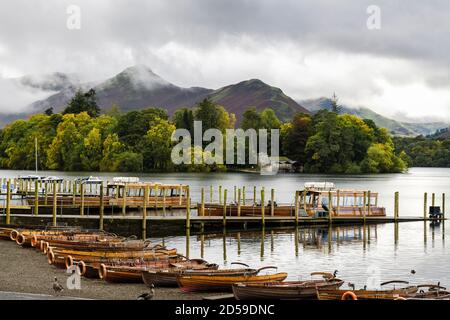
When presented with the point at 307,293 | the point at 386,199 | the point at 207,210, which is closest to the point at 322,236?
the point at 207,210

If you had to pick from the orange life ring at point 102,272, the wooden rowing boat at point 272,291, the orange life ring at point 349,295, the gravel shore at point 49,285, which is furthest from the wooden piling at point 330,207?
the orange life ring at point 349,295

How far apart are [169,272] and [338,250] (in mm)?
23757

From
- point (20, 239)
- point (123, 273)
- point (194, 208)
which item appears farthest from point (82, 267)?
point (194, 208)

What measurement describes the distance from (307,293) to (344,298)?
251 centimetres

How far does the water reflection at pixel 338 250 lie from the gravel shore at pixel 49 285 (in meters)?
11.4

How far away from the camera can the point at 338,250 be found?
5656cm

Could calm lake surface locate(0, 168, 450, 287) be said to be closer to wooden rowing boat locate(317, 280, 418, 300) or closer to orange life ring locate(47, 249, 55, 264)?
wooden rowing boat locate(317, 280, 418, 300)

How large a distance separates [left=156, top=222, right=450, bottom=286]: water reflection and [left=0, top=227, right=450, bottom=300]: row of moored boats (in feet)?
16.8

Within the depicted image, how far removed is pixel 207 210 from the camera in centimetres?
7238

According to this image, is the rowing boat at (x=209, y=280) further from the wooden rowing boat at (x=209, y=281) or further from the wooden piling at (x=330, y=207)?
the wooden piling at (x=330, y=207)

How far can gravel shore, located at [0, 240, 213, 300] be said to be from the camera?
32034 millimetres

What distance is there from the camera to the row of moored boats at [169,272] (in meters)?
31.6

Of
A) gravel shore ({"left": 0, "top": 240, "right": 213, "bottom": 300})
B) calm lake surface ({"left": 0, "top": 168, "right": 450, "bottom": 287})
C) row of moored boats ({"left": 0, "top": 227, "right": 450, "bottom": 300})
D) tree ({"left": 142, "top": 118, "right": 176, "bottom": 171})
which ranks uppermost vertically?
tree ({"left": 142, "top": 118, "right": 176, "bottom": 171})

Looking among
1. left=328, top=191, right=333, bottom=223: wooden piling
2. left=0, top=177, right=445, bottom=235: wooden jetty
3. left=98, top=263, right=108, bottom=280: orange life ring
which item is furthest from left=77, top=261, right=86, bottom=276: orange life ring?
left=328, top=191, right=333, bottom=223: wooden piling
